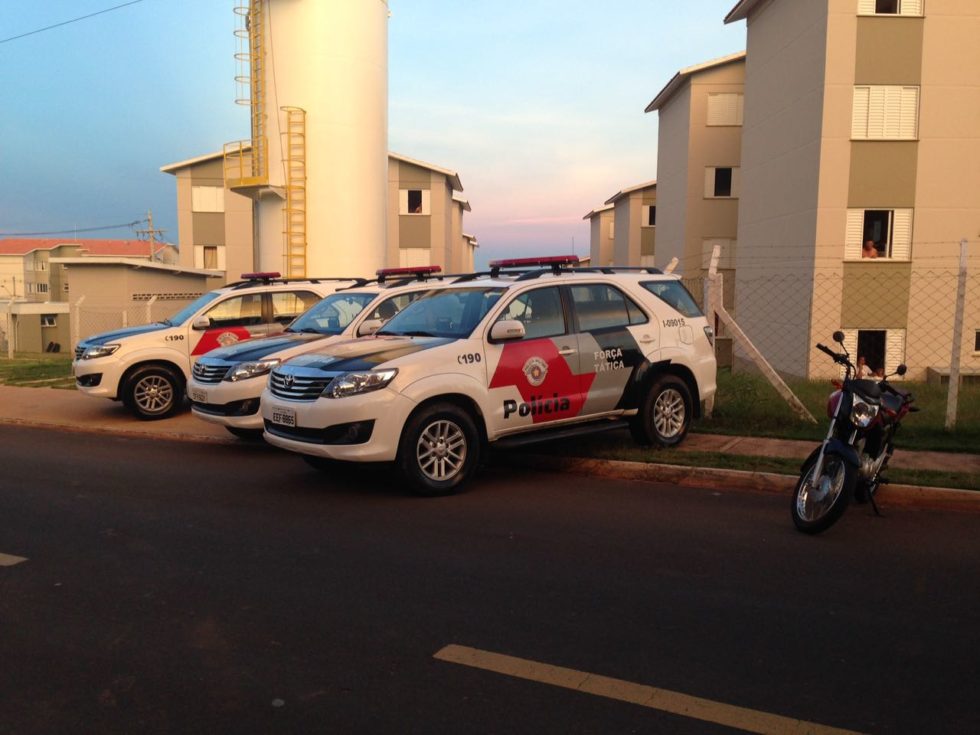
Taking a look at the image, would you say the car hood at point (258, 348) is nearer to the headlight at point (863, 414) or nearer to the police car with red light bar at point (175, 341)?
the police car with red light bar at point (175, 341)

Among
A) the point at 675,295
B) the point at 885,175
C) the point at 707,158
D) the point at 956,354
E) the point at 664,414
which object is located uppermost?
the point at 707,158

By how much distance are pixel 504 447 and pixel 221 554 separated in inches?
116

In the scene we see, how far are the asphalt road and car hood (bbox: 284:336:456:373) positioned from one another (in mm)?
1136

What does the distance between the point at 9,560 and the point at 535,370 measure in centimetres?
450

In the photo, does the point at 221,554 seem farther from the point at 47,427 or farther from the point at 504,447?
the point at 47,427

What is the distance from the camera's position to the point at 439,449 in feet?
25.2

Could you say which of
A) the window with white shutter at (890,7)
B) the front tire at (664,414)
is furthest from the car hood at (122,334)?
the window with white shutter at (890,7)

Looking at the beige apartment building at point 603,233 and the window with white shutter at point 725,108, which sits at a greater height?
the window with white shutter at point 725,108

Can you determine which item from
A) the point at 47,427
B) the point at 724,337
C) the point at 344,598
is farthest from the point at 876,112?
the point at 344,598

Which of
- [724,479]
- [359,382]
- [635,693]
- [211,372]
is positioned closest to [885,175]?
[724,479]

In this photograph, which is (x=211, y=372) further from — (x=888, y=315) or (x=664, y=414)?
(x=888, y=315)

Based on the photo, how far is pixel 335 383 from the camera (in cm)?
750

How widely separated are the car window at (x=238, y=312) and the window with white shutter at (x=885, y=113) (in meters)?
15.2

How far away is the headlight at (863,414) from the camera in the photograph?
6.44 m
